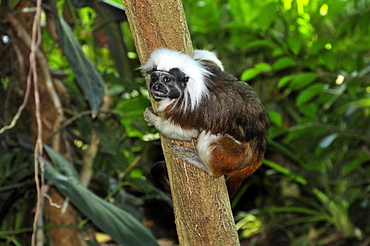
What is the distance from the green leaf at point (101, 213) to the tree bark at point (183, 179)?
0.38 m


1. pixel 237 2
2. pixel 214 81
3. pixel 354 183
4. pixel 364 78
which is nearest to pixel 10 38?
pixel 214 81

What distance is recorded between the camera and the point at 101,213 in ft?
7.43

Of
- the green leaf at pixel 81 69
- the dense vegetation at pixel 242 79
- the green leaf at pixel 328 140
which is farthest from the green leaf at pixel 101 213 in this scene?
the green leaf at pixel 328 140

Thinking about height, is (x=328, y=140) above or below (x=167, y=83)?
below

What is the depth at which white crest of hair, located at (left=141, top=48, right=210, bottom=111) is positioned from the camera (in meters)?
1.93

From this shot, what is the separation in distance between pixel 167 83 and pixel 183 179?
→ 19.6 inches

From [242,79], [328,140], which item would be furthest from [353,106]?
[242,79]

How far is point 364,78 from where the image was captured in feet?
11.3

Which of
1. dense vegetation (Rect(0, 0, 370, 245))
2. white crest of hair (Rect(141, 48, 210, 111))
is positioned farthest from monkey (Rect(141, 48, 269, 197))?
dense vegetation (Rect(0, 0, 370, 245))

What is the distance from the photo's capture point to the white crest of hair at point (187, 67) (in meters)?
1.93

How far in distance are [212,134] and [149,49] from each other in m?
0.62

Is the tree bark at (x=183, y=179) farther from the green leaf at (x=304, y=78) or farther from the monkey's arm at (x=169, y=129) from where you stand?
the green leaf at (x=304, y=78)

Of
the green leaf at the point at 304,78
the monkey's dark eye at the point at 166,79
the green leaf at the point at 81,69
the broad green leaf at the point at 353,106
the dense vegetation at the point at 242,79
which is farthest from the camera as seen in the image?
the broad green leaf at the point at 353,106

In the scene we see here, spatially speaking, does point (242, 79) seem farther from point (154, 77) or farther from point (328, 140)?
point (154, 77)
